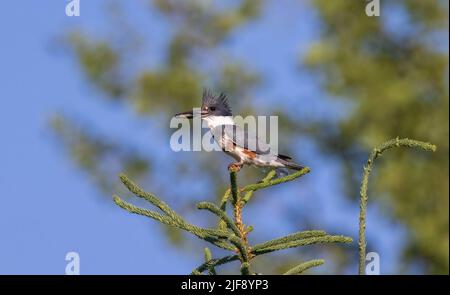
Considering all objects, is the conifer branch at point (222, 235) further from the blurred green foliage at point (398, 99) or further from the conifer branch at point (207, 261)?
the blurred green foliage at point (398, 99)

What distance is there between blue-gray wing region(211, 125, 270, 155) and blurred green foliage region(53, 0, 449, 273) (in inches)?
474

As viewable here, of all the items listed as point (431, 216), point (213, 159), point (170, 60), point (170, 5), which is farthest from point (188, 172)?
point (431, 216)

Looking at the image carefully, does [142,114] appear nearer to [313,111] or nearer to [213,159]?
[213,159]

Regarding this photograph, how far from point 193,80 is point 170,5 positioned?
2.71 metres

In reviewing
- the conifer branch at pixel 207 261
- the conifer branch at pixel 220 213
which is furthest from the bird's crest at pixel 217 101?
the conifer branch at pixel 220 213

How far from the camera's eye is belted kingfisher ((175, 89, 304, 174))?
20.5 feet

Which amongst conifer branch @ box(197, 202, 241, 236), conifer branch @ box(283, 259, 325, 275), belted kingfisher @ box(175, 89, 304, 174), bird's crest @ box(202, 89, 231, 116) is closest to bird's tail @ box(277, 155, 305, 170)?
belted kingfisher @ box(175, 89, 304, 174)

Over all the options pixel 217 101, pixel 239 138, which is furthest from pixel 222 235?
pixel 217 101

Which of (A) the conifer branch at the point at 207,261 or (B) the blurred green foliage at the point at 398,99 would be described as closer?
(A) the conifer branch at the point at 207,261

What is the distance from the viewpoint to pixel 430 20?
69.7ft

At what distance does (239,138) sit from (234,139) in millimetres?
80

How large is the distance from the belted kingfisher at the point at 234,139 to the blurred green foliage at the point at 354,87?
11771mm

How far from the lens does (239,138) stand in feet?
21.4

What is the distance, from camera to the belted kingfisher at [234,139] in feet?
20.5
